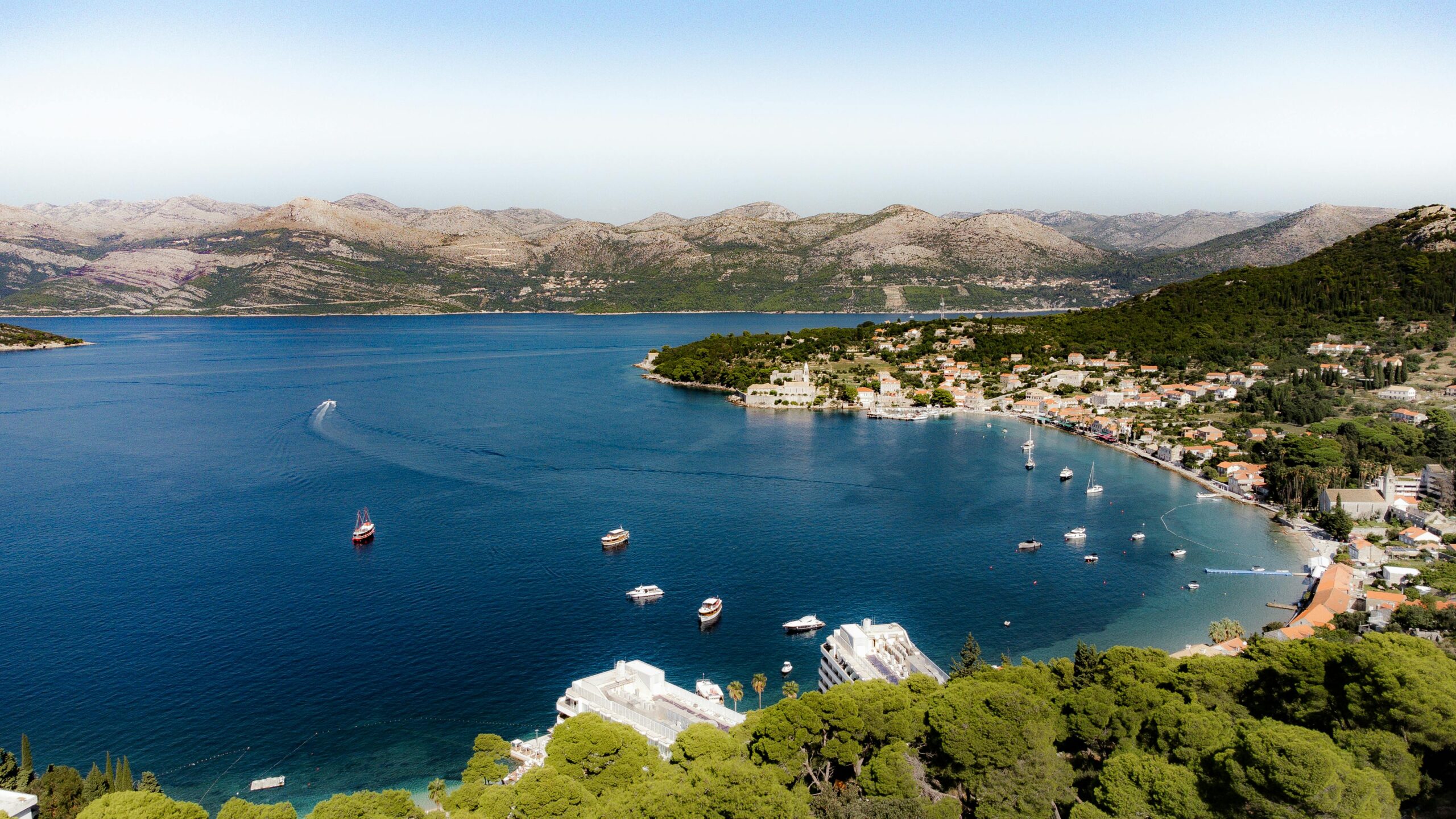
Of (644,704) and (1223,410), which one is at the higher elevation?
(1223,410)

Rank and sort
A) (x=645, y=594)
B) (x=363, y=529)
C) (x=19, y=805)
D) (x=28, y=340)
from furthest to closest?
(x=28, y=340)
(x=363, y=529)
(x=645, y=594)
(x=19, y=805)

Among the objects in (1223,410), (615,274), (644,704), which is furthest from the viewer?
(615,274)

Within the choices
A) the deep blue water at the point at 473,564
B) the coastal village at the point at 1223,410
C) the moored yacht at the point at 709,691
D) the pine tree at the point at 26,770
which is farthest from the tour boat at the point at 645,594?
the coastal village at the point at 1223,410

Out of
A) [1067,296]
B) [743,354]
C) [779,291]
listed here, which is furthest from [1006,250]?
[743,354]

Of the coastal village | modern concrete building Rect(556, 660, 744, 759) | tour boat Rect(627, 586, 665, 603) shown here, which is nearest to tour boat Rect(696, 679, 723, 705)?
modern concrete building Rect(556, 660, 744, 759)

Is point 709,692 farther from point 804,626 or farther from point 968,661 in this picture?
point 968,661

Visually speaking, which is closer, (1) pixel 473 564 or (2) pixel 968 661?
(2) pixel 968 661

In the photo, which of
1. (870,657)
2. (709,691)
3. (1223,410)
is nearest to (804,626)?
(870,657)
